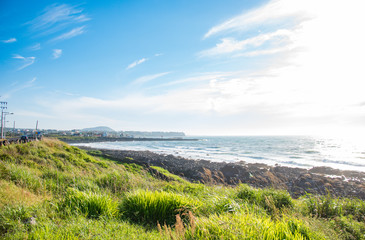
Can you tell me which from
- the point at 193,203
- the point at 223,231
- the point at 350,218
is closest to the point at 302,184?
the point at 350,218

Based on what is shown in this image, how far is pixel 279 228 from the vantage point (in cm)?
382

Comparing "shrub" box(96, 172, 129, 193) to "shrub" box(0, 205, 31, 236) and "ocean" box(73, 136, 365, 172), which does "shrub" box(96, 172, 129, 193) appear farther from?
"ocean" box(73, 136, 365, 172)

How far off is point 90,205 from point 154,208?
5.38 feet

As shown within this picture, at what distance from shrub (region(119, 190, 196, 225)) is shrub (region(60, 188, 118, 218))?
33 centimetres

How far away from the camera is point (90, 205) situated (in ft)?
17.0

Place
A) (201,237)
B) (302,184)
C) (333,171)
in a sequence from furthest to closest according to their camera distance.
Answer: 1. (333,171)
2. (302,184)
3. (201,237)

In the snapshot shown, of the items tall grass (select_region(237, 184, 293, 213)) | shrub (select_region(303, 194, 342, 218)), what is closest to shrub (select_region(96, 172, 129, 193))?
tall grass (select_region(237, 184, 293, 213))

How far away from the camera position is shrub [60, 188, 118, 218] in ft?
16.5

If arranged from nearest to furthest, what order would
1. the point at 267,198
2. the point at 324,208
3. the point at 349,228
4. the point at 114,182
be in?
the point at 349,228 → the point at 324,208 → the point at 267,198 → the point at 114,182

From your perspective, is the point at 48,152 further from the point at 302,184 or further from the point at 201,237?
the point at 302,184

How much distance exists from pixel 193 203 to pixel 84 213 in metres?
2.80

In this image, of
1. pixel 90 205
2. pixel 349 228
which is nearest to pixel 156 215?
pixel 90 205

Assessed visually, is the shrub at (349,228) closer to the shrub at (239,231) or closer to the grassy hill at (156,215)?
the grassy hill at (156,215)

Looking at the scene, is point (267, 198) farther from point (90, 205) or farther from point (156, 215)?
→ point (90, 205)
